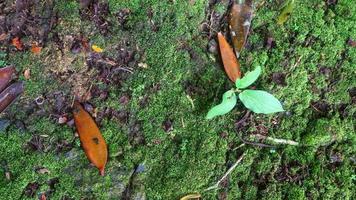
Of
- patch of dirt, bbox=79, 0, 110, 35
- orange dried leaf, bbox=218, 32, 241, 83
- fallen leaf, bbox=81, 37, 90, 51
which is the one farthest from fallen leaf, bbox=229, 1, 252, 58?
fallen leaf, bbox=81, 37, 90, 51

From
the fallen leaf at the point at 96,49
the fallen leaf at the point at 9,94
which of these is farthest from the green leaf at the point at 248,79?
the fallen leaf at the point at 9,94

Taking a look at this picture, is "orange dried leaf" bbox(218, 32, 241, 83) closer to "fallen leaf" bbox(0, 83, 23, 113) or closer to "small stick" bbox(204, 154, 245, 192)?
"small stick" bbox(204, 154, 245, 192)

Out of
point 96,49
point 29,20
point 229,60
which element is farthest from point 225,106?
point 29,20

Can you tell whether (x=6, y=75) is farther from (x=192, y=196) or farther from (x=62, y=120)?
(x=192, y=196)

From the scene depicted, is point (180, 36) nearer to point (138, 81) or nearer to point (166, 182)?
point (138, 81)

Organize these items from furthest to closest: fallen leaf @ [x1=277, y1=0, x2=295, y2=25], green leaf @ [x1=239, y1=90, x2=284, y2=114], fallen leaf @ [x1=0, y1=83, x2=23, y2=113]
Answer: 1. fallen leaf @ [x1=277, y1=0, x2=295, y2=25]
2. fallen leaf @ [x1=0, y1=83, x2=23, y2=113]
3. green leaf @ [x1=239, y1=90, x2=284, y2=114]
